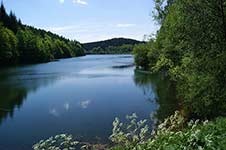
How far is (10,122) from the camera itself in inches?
921

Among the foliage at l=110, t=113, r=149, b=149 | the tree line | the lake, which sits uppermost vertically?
the tree line

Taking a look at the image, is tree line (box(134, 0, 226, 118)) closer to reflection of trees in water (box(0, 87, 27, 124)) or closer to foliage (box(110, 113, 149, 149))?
foliage (box(110, 113, 149, 149))

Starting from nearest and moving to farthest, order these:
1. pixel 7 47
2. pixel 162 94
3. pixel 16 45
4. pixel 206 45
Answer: pixel 206 45 < pixel 162 94 < pixel 7 47 < pixel 16 45

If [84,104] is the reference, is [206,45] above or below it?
above

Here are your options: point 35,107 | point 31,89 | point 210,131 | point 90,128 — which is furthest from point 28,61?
point 210,131

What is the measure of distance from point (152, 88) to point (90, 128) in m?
19.4

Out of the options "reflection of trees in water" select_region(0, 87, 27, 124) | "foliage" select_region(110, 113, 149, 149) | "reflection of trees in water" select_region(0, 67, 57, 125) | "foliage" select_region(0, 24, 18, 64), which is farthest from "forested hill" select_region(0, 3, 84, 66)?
"foliage" select_region(110, 113, 149, 149)

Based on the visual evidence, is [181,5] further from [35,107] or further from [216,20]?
[35,107]

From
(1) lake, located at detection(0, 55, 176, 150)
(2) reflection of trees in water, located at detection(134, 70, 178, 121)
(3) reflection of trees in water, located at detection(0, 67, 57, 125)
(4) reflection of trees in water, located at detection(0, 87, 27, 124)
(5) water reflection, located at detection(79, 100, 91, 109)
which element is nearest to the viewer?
(1) lake, located at detection(0, 55, 176, 150)

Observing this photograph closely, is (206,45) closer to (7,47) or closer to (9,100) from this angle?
(9,100)

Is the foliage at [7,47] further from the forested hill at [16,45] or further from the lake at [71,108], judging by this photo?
the lake at [71,108]

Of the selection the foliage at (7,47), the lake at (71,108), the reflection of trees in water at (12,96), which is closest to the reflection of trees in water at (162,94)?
the lake at (71,108)

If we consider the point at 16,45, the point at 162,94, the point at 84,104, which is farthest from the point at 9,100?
the point at 16,45

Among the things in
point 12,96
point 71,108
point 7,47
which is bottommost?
point 71,108
